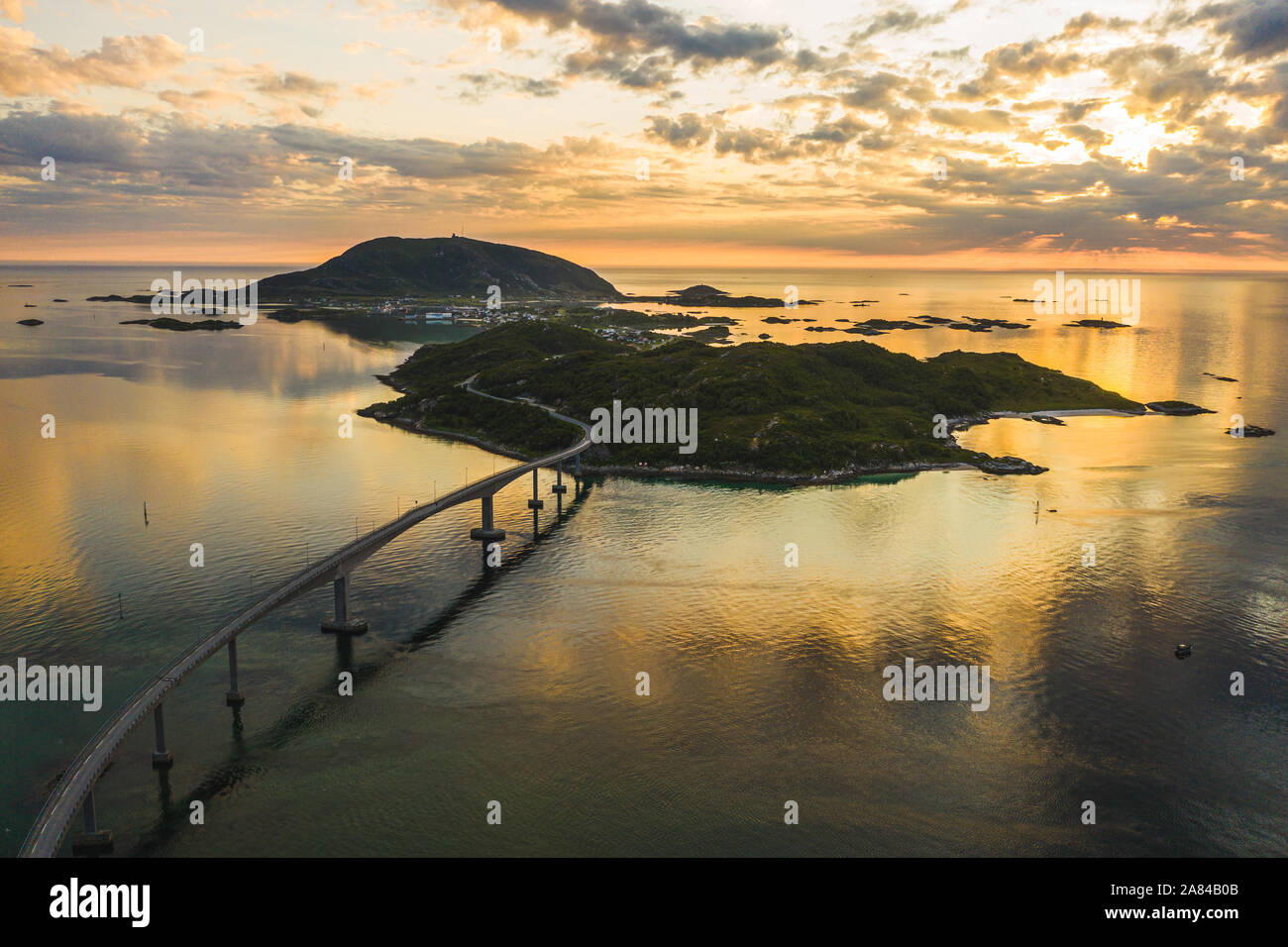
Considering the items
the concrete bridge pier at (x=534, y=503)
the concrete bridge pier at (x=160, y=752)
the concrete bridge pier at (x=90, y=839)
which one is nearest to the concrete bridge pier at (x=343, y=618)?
the concrete bridge pier at (x=160, y=752)

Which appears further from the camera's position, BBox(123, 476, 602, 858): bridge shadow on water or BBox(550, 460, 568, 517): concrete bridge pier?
BBox(550, 460, 568, 517): concrete bridge pier

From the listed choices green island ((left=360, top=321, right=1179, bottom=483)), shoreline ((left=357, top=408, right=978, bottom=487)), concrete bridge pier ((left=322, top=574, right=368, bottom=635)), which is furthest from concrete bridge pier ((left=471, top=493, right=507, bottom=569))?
green island ((left=360, top=321, right=1179, bottom=483))

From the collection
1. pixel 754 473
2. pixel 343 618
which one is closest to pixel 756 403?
pixel 754 473

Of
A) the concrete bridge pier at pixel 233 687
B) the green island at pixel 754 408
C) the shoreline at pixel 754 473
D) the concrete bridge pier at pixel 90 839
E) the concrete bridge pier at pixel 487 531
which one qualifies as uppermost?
the green island at pixel 754 408

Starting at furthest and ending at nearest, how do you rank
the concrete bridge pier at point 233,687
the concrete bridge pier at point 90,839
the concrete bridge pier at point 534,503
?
the concrete bridge pier at point 534,503 < the concrete bridge pier at point 233,687 < the concrete bridge pier at point 90,839

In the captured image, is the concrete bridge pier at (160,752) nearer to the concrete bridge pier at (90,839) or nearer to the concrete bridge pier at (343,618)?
the concrete bridge pier at (90,839)

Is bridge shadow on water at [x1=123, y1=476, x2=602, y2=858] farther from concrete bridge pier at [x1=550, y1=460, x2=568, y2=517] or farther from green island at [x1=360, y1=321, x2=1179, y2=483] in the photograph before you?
green island at [x1=360, y1=321, x2=1179, y2=483]

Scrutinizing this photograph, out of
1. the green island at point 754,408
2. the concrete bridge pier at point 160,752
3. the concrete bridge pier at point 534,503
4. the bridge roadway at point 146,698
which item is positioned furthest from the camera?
the green island at point 754,408
